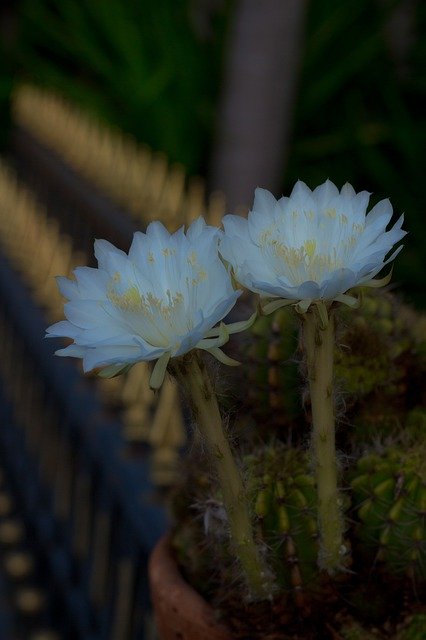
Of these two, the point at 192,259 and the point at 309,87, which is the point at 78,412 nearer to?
the point at 192,259

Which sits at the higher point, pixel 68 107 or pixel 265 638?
pixel 68 107

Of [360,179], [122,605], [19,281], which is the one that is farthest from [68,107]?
[122,605]

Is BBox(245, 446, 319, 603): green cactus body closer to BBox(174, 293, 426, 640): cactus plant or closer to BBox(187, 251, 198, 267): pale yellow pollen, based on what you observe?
BBox(174, 293, 426, 640): cactus plant

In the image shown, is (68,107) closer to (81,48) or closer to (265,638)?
(81,48)

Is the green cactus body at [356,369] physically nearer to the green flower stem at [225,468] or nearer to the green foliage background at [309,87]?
the green flower stem at [225,468]

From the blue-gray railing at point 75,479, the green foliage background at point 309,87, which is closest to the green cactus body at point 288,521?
the blue-gray railing at point 75,479

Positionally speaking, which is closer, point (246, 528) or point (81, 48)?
point (246, 528)
